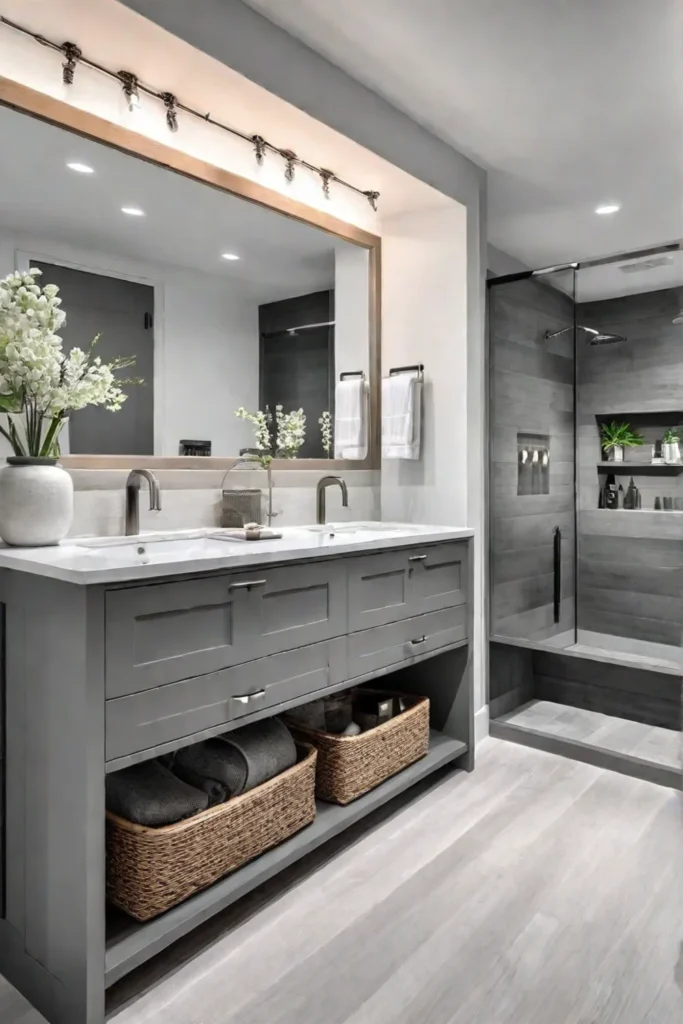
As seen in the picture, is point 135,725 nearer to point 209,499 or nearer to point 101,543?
point 101,543

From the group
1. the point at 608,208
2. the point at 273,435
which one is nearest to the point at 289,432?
the point at 273,435

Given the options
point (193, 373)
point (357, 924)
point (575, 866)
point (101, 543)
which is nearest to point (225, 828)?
point (357, 924)

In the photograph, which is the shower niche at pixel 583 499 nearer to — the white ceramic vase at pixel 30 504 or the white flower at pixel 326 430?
the white flower at pixel 326 430

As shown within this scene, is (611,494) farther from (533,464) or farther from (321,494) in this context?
(321,494)

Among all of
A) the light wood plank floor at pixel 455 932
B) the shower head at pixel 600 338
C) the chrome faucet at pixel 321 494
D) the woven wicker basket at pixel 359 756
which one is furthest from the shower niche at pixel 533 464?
the light wood plank floor at pixel 455 932

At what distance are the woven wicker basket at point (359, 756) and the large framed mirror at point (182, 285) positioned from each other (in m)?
1.03

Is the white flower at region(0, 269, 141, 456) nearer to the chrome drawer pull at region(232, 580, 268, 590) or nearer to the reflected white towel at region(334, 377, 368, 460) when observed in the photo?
the chrome drawer pull at region(232, 580, 268, 590)

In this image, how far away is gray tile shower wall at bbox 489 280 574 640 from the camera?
3.20 meters

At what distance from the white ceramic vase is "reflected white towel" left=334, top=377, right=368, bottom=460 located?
4.55 feet

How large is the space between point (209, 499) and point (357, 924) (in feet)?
4.51

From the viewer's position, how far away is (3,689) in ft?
5.22

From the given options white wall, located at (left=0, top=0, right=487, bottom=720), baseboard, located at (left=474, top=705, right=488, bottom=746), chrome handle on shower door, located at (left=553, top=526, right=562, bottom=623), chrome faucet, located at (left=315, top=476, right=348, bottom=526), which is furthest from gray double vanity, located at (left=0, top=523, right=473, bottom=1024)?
chrome handle on shower door, located at (left=553, top=526, right=562, bottom=623)

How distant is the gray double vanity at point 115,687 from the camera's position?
139 centimetres

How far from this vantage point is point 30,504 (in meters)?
1.67
